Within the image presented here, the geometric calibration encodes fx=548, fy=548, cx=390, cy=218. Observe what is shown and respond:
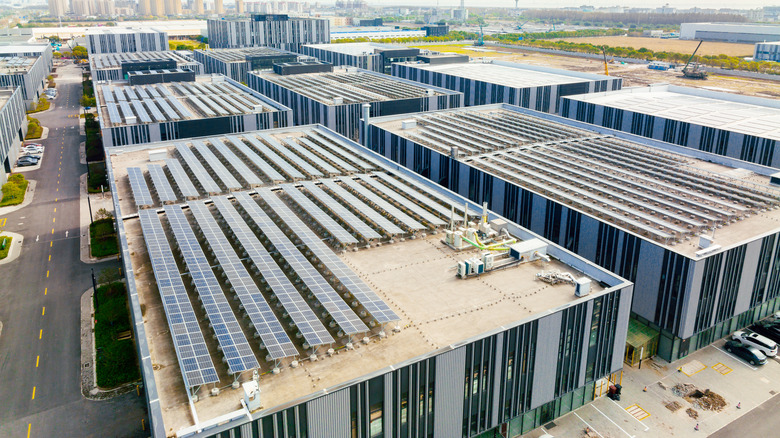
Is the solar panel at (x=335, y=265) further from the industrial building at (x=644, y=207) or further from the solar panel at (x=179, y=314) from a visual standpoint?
the industrial building at (x=644, y=207)

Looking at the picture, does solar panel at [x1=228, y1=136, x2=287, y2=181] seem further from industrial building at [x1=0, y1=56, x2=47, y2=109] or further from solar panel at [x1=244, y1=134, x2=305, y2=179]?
industrial building at [x1=0, y1=56, x2=47, y2=109]

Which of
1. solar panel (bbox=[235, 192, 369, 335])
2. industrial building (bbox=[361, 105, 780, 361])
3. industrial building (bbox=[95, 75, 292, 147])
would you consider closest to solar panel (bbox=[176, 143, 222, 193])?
solar panel (bbox=[235, 192, 369, 335])

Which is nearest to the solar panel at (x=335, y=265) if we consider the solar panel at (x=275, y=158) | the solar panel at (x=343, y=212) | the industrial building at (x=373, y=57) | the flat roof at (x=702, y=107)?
the solar panel at (x=343, y=212)

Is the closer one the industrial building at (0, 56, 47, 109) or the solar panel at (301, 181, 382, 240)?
the solar panel at (301, 181, 382, 240)

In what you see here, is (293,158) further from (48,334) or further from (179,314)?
(179,314)

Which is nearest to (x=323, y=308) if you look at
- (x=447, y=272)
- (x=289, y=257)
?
(x=289, y=257)

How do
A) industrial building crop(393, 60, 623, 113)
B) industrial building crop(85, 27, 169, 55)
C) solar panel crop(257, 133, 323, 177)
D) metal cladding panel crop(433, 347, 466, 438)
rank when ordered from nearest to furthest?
1. metal cladding panel crop(433, 347, 466, 438)
2. solar panel crop(257, 133, 323, 177)
3. industrial building crop(393, 60, 623, 113)
4. industrial building crop(85, 27, 169, 55)

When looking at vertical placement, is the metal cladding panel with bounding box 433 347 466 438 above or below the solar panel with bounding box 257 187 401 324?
below

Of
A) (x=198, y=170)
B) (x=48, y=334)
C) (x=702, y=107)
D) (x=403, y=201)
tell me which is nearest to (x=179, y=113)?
(x=198, y=170)
